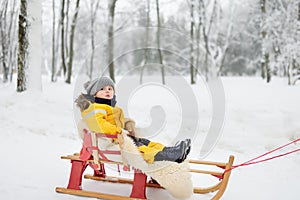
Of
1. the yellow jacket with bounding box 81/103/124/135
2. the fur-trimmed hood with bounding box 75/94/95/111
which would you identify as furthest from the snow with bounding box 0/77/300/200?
the fur-trimmed hood with bounding box 75/94/95/111

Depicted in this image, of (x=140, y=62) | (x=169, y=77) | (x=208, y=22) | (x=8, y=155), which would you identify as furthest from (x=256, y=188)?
(x=208, y=22)

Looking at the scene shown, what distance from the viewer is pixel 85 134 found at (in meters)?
2.83

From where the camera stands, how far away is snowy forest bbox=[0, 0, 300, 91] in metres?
3.84

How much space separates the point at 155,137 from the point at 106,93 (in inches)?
33.0

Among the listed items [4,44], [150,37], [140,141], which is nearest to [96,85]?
[140,141]

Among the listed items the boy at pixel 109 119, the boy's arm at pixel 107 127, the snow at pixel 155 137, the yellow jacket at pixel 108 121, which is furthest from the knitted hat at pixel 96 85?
the snow at pixel 155 137

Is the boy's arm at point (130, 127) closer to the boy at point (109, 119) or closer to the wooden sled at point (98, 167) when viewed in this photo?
the boy at point (109, 119)

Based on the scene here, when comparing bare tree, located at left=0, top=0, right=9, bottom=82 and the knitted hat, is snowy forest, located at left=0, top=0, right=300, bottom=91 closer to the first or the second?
bare tree, located at left=0, top=0, right=9, bottom=82

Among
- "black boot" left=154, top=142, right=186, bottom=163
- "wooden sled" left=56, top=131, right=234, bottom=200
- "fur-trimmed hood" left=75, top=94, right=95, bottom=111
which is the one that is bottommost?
"wooden sled" left=56, top=131, right=234, bottom=200

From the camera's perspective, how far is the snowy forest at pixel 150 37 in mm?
3842

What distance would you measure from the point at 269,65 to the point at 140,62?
35.0 ft

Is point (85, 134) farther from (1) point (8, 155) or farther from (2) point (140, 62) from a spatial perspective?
(1) point (8, 155)

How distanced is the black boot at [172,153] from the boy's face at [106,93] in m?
0.68

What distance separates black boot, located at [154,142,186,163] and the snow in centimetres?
47
